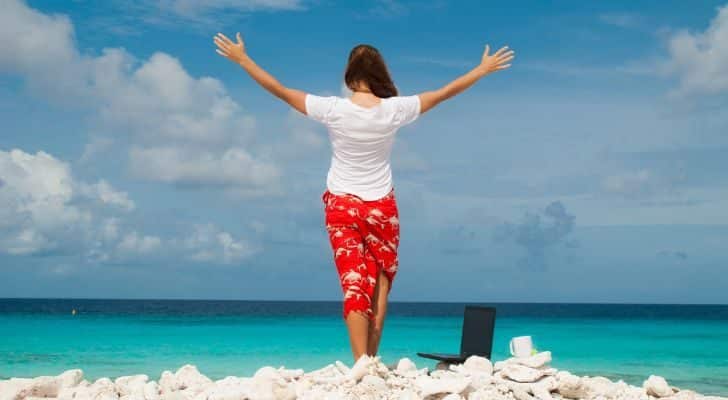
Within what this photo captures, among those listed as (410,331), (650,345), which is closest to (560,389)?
(650,345)

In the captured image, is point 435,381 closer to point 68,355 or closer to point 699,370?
point 699,370

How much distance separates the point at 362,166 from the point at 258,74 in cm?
85

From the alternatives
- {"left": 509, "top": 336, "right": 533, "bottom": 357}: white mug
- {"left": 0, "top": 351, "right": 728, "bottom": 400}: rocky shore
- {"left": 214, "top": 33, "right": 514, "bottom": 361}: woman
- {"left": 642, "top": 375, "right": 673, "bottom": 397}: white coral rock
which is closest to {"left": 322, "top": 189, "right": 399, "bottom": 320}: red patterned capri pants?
{"left": 214, "top": 33, "right": 514, "bottom": 361}: woman

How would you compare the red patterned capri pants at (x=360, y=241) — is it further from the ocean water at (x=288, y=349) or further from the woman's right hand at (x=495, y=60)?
the ocean water at (x=288, y=349)

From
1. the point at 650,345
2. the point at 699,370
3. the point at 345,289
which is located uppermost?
the point at 650,345

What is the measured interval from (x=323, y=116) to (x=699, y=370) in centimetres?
1449

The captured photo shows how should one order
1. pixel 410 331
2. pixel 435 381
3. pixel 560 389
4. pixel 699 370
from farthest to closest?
pixel 410 331, pixel 699 370, pixel 560 389, pixel 435 381

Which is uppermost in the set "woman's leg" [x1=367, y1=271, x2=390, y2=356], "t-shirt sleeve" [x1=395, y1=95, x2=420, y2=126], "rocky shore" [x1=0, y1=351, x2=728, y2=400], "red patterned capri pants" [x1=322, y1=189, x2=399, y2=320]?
"t-shirt sleeve" [x1=395, y1=95, x2=420, y2=126]

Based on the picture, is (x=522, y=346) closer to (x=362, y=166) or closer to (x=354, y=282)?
(x=354, y=282)

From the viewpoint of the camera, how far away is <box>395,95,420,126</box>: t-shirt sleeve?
5301 millimetres

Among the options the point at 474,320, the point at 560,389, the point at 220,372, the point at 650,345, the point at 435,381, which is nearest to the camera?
the point at 435,381

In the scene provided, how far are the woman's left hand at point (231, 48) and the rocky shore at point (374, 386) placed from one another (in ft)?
6.36

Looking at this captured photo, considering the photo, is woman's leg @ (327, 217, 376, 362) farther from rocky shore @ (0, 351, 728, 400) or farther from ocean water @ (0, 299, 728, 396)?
ocean water @ (0, 299, 728, 396)

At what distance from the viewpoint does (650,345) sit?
2441cm
